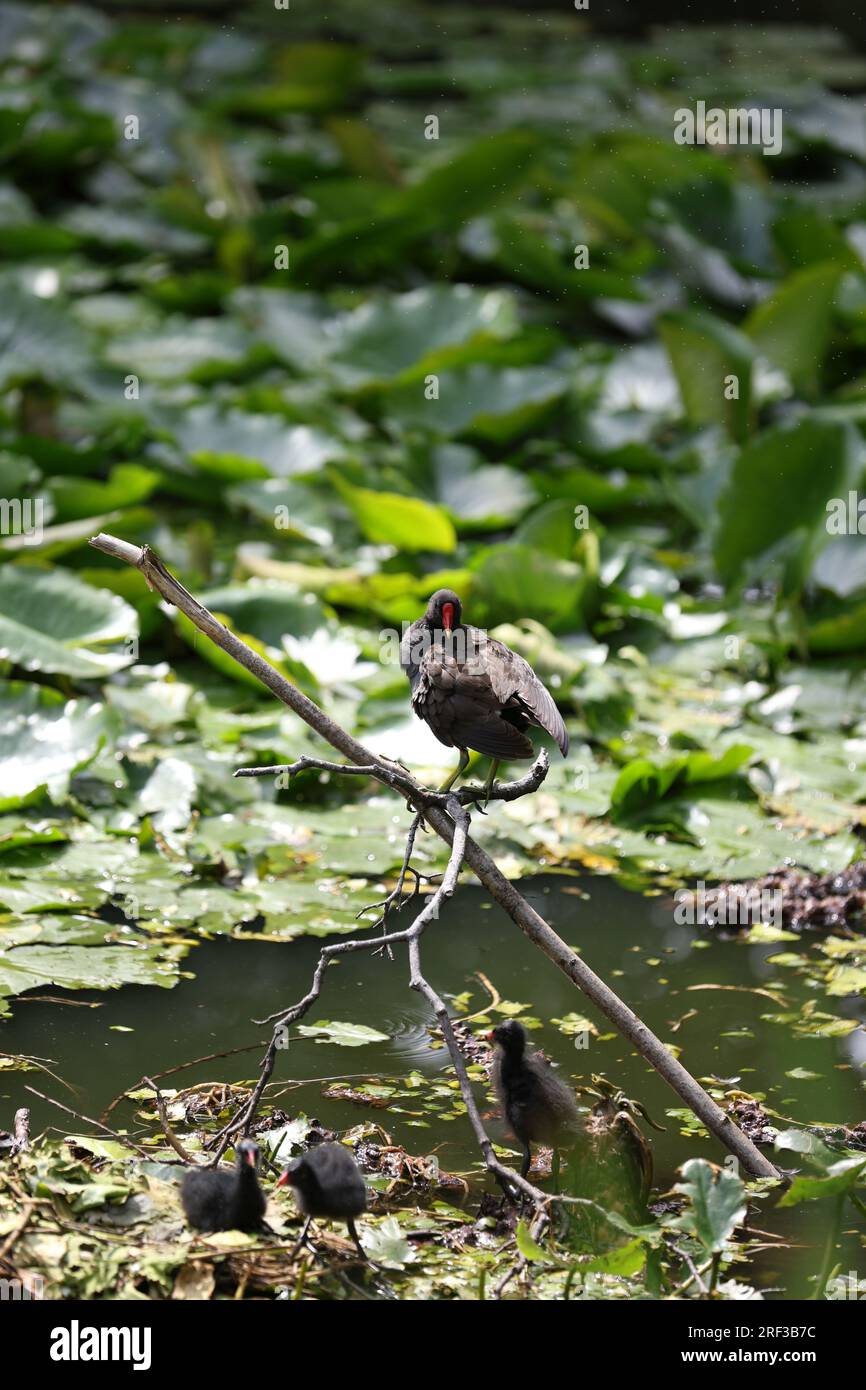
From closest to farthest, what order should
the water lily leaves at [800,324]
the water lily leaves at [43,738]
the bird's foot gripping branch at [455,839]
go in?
the bird's foot gripping branch at [455,839]
the water lily leaves at [43,738]
the water lily leaves at [800,324]

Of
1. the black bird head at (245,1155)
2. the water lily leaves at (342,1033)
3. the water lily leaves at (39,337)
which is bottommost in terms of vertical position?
the water lily leaves at (342,1033)

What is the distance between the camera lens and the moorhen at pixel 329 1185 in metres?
2.18

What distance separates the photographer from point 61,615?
4207mm

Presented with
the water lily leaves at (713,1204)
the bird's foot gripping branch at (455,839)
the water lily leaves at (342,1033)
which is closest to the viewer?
the water lily leaves at (713,1204)

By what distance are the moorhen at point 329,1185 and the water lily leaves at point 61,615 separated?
2058 millimetres

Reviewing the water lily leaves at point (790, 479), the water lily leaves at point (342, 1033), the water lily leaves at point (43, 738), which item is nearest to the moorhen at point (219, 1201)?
the water lily leaves at point (342, 1033)

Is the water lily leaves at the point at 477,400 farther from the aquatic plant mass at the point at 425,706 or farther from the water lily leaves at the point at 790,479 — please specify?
the water lily leaves at the point at 790,479

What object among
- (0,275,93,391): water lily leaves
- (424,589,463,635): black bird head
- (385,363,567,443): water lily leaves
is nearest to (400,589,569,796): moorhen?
(424,589,463,635): black bird head

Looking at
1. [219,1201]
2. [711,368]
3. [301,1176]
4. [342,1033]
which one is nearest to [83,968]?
[342,1033]

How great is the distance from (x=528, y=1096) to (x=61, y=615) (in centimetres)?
222

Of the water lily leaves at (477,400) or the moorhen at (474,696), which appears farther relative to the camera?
A: the water lily leaves at (477,400)

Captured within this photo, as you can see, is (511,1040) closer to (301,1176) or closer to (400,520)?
(301,1176)

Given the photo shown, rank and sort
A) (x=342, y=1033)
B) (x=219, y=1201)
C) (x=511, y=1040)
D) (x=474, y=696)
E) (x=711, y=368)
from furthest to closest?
1. (x=711, y=368)
2. (x=342, y=1033)
3. (x=511, y=1040)
4. (x=474, y=696)
5. (x=219, y=1201)
